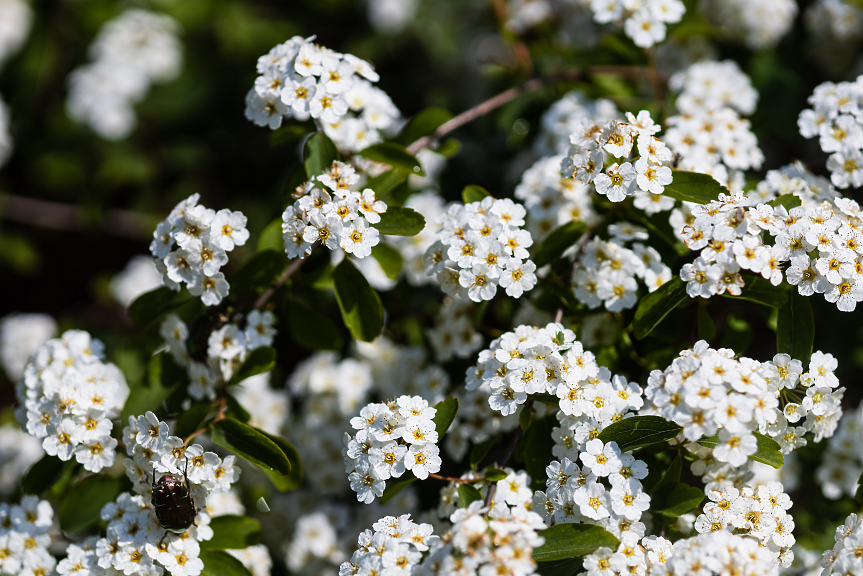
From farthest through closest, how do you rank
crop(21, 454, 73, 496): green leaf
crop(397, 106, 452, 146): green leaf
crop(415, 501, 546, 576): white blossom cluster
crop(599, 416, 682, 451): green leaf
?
1. crop(397, 106, 452, 146): green leaf
2. crop(21, 454, 73, 496): green leaf
3. crop(599, 416, 682, 451): green leaf
4. crop(415, 501, 546, 576): white blossom cluster

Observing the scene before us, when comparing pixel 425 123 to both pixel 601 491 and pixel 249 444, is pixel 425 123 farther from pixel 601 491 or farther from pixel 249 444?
pixel 601 491

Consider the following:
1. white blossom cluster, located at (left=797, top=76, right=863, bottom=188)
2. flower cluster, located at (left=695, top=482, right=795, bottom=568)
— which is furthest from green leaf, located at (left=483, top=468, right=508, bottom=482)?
white blossom cluster, located at (left=797, top=76, right=863, bottom=188)

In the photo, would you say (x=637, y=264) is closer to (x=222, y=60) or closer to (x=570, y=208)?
(x=570, y=208)

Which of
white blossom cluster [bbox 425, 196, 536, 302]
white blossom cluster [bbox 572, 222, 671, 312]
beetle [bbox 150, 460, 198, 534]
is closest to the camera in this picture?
beetle [bbox 150, 460, 198, 534]

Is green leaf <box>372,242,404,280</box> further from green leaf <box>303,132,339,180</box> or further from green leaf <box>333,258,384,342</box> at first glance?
green leaf <box>303,132,339,180</box>

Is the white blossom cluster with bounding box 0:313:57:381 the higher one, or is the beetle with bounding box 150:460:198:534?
the beetle with bounding box 150:460:198:534

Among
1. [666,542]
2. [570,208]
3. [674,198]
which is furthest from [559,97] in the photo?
[666,542]

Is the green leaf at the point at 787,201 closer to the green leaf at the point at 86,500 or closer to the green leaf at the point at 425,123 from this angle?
the green leaf at the point at 425,123

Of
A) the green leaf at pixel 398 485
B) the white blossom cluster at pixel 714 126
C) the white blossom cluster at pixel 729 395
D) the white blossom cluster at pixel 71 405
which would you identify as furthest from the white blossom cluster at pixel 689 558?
the white blossom cluster at pixel 71 405
